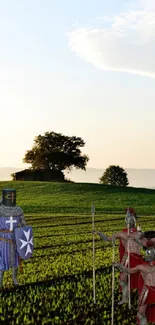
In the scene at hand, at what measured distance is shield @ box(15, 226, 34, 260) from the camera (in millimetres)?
11805

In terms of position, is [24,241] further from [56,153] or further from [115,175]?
[115,175]

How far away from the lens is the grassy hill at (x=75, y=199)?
41.8m

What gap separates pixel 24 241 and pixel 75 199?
37325mm

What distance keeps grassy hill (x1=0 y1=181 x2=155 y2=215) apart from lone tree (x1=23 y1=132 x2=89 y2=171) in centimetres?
2308

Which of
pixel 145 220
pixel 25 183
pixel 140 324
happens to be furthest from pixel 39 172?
pixel 140 324

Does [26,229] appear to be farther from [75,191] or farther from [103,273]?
[75,191]

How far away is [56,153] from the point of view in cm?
8900

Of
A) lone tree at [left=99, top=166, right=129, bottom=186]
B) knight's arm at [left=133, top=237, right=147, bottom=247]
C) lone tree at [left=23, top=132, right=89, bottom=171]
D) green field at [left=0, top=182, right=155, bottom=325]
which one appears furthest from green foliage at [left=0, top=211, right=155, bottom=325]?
lone tree at [left=99, top=166, right=129, bottom=186]

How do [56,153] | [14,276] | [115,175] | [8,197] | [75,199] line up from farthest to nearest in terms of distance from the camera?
[115,175]
[56,153]
[75,199]
[14,276]
[8,197]

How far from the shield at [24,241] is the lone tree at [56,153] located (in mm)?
76196

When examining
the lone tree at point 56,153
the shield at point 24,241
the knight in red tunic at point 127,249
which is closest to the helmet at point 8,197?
the shield at point 24,241

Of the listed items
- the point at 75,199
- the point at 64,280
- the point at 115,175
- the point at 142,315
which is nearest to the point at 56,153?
the point at 115,175

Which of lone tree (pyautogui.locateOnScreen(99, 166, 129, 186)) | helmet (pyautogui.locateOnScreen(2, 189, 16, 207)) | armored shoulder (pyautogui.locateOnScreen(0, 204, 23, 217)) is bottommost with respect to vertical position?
armored shoulder (pyautogui.locateOnScreen(0, 204, 23, 217))

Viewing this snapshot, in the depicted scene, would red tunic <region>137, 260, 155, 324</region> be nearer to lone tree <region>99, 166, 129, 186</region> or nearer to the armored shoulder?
the armored shoulder
